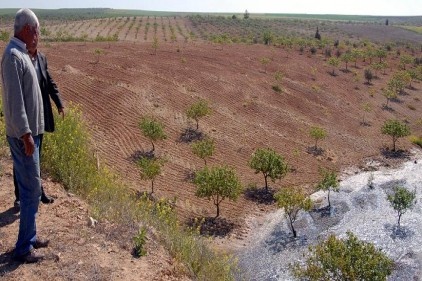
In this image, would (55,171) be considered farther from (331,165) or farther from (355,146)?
(355,146)

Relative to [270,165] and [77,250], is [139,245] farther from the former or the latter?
[270,165]

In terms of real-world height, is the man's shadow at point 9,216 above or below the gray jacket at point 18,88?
below

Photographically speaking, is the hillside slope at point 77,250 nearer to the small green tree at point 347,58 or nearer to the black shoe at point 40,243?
the black shoe at point 40,243

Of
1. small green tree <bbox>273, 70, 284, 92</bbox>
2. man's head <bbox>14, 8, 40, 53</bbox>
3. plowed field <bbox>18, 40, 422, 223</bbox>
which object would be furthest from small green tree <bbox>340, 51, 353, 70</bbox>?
man's head <bbox>14, 8, 40, 53</bbox>

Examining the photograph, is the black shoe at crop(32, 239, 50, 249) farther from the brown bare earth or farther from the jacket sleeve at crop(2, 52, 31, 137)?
the jacket sleeve at crop(2, 52, 31, 137)

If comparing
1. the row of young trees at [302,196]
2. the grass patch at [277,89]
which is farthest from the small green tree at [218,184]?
the grass patch at [277,89]

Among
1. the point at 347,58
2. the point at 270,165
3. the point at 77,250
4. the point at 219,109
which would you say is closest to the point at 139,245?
the point at 77,250

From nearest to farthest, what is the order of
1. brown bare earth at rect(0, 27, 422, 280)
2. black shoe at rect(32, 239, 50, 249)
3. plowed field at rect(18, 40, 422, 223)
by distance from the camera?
1. black shoe at rect(32, 239, 50, 249)
2. brown bare earth at rect(0, 27, 422, 280)
3. plowed field at rect(18, 40, 422, 223)
